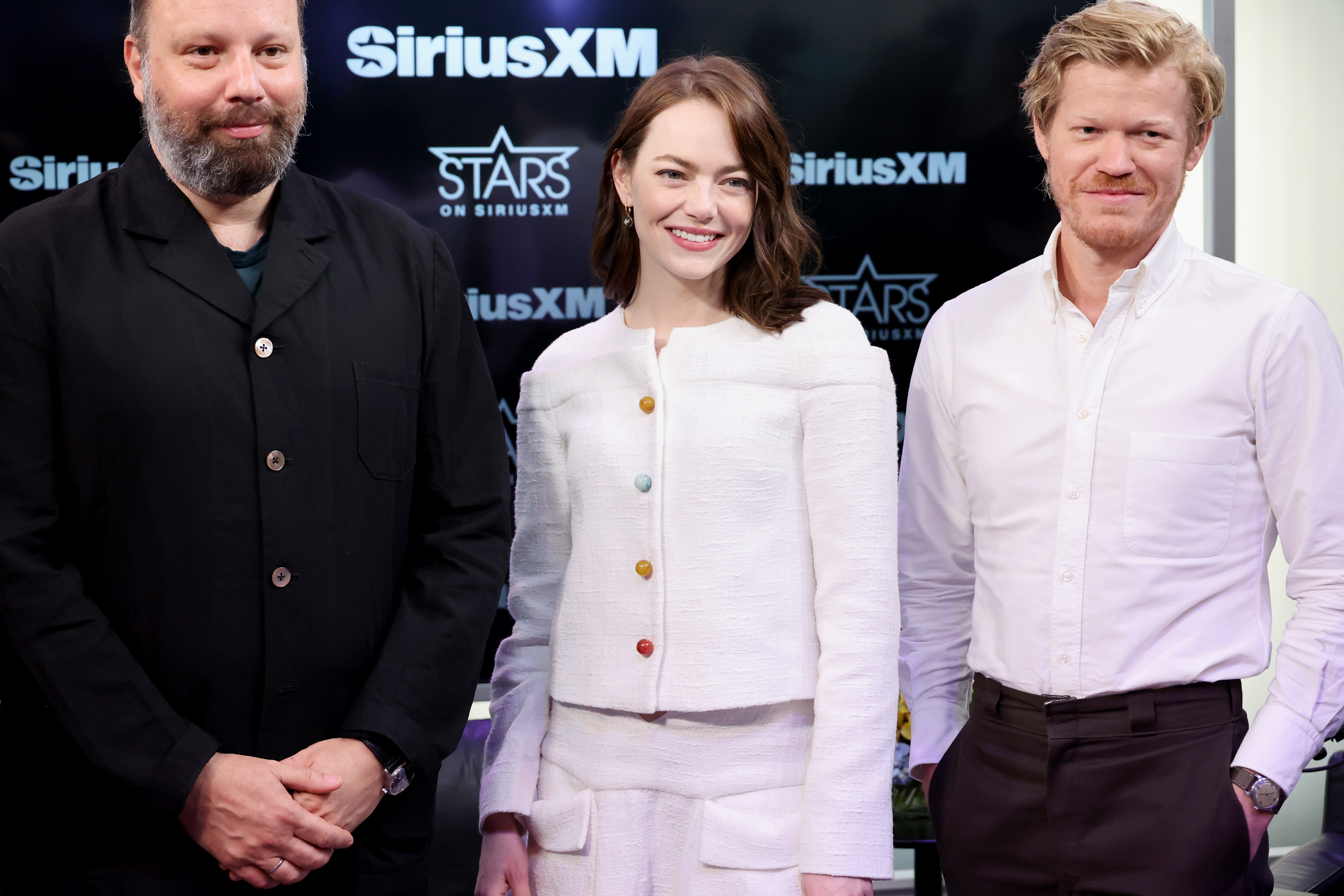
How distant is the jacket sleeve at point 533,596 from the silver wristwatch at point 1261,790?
107 centimetres

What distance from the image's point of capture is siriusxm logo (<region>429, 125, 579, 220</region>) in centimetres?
345

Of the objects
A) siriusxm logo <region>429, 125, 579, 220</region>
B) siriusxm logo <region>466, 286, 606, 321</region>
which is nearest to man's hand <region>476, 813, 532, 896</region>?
siriusxm logo <region>466, 286, 606, 321</region>

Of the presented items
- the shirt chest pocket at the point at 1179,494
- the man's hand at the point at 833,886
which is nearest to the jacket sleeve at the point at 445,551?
the man's hand at the point at 833,886

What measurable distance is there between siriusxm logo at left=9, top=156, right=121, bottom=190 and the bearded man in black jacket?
1.56m

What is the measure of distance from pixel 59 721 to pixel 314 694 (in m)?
0.32

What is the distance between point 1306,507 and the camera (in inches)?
80.9

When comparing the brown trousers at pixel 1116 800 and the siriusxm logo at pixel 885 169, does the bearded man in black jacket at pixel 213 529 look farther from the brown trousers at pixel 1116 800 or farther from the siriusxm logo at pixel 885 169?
the siriusxm logo at pixel 885 169

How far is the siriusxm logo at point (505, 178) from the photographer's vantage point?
11.3 feet

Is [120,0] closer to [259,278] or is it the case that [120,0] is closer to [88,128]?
[88,128]

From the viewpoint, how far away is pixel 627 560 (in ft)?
6.55

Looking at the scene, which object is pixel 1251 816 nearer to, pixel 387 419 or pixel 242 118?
pixel 387 419

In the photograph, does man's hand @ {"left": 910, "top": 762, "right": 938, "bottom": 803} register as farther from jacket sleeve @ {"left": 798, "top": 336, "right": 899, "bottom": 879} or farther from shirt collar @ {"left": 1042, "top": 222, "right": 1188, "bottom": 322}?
shirt collar @ {"left": 1042, "top": 222, "right": 1188, "bottom": 322}

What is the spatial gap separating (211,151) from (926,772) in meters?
1.55

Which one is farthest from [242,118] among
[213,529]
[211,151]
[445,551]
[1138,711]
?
[1138,711]
